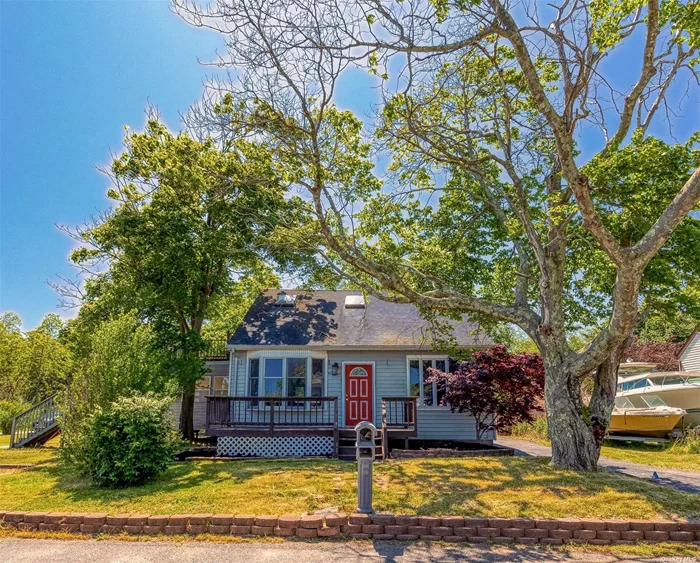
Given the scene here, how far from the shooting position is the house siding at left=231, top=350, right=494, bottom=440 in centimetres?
1430

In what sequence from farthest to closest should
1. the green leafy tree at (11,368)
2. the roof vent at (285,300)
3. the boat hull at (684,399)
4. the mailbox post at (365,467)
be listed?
1. the green leafy tree at (11,368)
2. the roof vent at (285,300)
3. the boat hull at (684,399)
4. the mailbox post at (365,467)

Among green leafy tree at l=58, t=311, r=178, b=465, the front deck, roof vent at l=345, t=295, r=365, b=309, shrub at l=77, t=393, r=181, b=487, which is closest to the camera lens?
shrub at l=77, t=393, r=181, b=487

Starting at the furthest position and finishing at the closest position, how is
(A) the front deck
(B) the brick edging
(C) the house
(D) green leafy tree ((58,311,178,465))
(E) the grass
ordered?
(C) the house
(A) the front deck
(E) the grass
(D) green leafy tree ((58,311,178,465))
(B) the brick edging

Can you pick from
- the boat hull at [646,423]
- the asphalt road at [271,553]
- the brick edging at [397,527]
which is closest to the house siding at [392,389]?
the boat hull at [646,423]

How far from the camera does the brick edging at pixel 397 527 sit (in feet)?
17.6

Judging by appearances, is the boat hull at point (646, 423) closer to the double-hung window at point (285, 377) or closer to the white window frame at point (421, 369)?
the white window frame at point (421, 369)

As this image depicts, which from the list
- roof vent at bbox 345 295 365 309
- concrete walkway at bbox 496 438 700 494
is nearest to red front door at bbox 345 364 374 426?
roof vent at bbox 345 295 365 309

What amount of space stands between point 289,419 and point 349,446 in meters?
2.22

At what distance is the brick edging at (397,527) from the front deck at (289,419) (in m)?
6.10

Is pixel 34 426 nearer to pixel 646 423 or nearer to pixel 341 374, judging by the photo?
pixel 341 374

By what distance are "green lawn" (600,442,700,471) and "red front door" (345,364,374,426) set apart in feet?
22.9

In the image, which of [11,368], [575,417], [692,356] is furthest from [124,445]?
[11,368]

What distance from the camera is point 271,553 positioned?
16.4 ft

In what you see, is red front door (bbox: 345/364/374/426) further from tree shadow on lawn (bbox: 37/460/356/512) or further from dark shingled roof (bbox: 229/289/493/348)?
tree shadow on lawn (bbox: 37/460/356/512)
